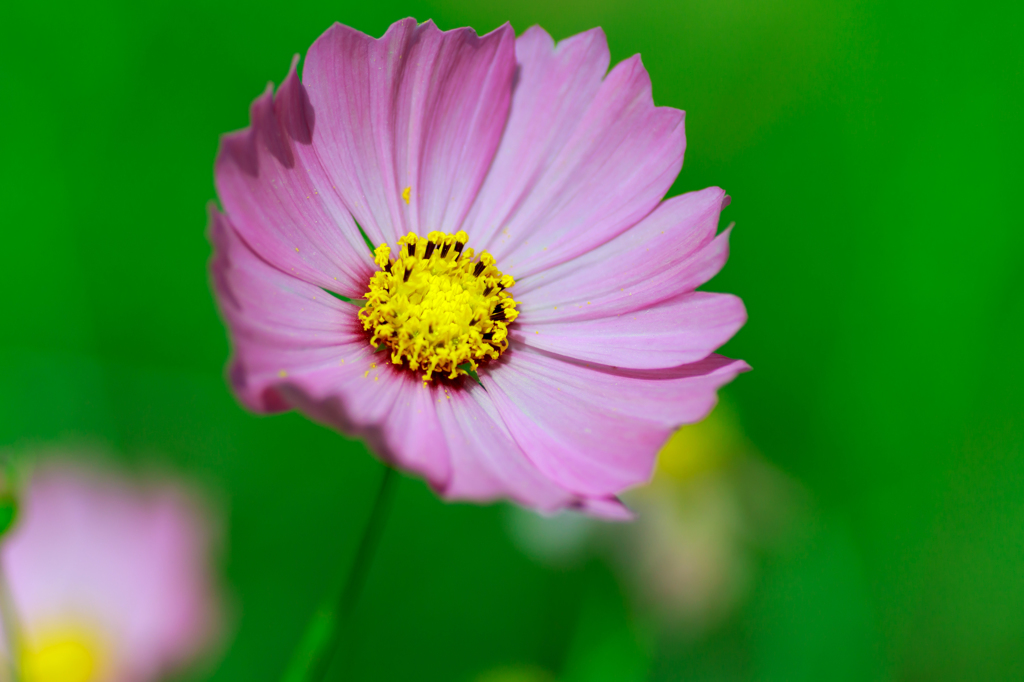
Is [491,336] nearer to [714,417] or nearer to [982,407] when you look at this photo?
[714,417]

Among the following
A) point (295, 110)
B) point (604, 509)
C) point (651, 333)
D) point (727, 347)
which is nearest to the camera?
point (604, 509)

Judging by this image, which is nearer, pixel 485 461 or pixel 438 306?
pixel 485 461

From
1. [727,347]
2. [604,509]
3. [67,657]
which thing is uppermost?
[604,509]

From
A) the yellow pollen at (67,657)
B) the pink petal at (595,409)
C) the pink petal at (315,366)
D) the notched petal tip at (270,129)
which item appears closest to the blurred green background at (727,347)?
the yellow pollen at (67,657)

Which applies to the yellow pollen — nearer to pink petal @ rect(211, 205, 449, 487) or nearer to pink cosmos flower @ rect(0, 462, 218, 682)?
pink cosmos flower @ rect(0, 462, 218, 682)

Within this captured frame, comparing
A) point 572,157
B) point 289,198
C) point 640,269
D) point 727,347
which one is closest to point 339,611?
point 289,198

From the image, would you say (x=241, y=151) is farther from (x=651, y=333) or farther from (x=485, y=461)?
(x=651, y=333)

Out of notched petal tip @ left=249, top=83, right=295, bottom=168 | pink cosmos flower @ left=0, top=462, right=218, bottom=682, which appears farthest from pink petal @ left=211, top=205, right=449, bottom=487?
pink cosmos flower @ left=0, top=462, right=218, bottom=682
